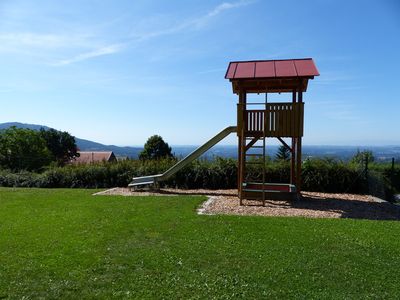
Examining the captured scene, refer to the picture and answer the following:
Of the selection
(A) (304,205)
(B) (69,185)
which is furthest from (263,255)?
(B) (69,185)

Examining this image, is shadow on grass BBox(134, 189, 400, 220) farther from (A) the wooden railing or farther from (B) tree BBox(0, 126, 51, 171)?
(B) tree BBox(0, 126, 51, 171)

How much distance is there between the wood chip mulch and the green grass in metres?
0.94

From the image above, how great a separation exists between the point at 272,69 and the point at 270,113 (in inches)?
54.7

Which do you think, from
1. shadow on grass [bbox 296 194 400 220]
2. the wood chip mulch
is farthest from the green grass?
shadow on grass [bbox 296 194 400 220]

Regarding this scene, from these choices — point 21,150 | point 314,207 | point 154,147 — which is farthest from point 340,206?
point 154,147

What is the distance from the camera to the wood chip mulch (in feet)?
28.3

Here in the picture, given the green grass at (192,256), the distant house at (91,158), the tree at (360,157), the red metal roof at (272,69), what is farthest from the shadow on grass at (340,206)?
the distant house at (91,158)

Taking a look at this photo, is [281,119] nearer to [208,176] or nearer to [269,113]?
[269,113]

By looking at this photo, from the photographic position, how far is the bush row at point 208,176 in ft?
42.3

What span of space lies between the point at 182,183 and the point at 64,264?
9.20 m

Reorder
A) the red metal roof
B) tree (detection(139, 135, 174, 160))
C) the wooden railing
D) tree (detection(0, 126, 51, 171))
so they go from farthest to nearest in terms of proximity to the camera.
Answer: tree (detection(139, 135, 174, 160))
tree (detection(0, 126, 51, 171))
the wooden railing
the red metal roof

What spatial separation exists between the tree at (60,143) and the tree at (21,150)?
22.0 metres

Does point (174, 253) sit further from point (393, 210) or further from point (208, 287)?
point (393, 210)

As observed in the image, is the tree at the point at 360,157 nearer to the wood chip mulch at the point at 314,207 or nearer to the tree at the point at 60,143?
the wood chip mulch at the point at 314,207
